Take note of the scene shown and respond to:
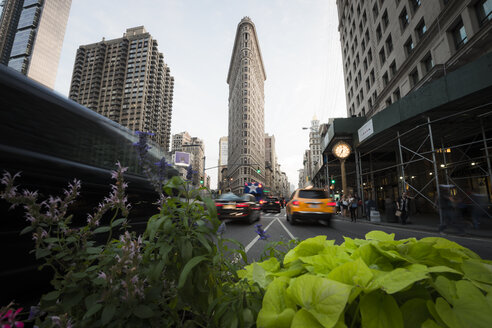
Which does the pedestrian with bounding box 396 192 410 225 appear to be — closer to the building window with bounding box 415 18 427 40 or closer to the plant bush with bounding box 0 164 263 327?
the building window with bounding box 415 18 427 40

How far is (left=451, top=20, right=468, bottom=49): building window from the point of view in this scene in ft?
40.6

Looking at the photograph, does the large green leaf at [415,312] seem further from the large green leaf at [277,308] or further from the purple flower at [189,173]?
the purple flower at [189,173]

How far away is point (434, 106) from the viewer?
31.1 ft

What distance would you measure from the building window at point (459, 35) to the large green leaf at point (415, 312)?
18685 mm

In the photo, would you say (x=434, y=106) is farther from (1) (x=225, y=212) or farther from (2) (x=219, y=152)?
(2) (x=219, y=152)

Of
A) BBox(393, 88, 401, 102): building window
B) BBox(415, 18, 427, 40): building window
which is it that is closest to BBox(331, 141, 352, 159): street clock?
BBox(393, 88, 401, 102): building window

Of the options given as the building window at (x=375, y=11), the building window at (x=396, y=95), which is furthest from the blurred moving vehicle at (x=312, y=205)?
the building window at (x=375, y=11)

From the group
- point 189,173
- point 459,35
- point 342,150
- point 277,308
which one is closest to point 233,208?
point 189,173

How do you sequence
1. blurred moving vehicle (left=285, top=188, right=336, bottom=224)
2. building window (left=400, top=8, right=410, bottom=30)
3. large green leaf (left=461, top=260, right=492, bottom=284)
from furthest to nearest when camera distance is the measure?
building window (left=400, top=8, right=410, bottom=30) < blurred moving vehicle (left=285, top=188, right=336, bottom=224) < large green leaf (left=461, top=260, right=492, bottom=284)

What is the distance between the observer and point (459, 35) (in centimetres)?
1278

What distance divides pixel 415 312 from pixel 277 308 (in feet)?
1.03

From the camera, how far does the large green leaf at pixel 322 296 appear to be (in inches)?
16.9

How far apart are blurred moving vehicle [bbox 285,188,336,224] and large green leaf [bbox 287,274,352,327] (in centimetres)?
988

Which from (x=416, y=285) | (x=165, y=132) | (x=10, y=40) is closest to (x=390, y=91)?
(x=416, y=285)
